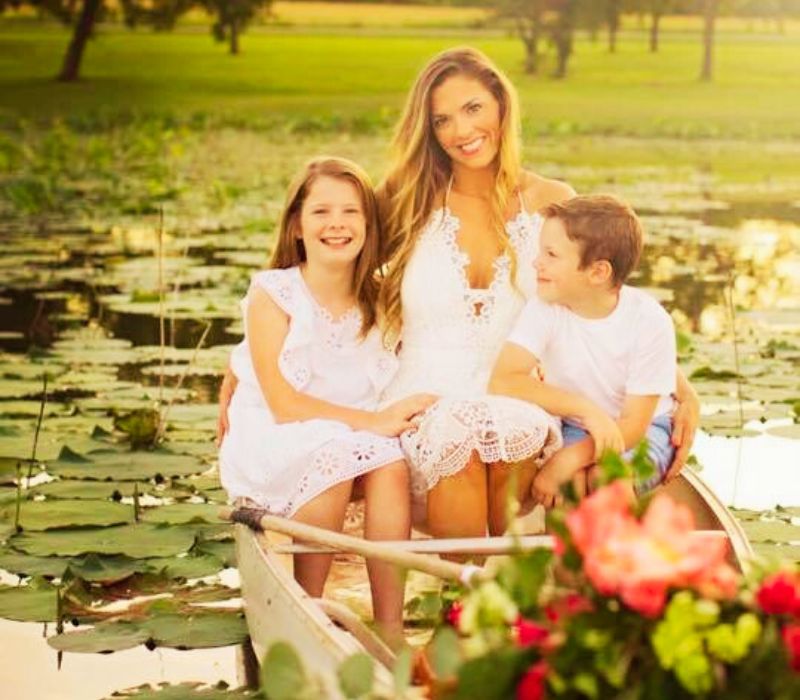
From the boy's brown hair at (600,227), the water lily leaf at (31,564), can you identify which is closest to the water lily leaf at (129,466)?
the water lily leaf at (31,564)

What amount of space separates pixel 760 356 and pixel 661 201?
31.3 feet

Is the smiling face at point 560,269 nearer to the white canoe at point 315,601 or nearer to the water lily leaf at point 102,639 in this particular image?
the white canoe at point 315,601

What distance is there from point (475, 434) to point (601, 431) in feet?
0.96

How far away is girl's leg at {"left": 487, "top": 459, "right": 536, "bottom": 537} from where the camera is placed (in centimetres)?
475

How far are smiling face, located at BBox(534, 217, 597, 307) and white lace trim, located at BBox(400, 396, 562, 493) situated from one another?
30cm

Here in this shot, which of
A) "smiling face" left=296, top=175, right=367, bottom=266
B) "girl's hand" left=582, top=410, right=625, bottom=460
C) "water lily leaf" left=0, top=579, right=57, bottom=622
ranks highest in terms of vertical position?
"smiling face" left=296, top=175, right=367, bottom=266

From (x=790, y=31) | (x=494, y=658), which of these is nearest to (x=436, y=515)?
(x=494, y=658)

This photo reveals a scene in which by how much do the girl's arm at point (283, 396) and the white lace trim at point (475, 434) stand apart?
93mm

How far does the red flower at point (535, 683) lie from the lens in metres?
2.81

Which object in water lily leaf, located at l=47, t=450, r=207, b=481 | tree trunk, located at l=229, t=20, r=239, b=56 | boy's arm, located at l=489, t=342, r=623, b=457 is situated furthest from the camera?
tree trunk, located at l=229, t=20, r=239, b=56

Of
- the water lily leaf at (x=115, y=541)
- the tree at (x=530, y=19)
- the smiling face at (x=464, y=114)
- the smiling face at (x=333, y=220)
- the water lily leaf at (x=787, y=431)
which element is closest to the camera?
the smiling face at (x=333, y=220)

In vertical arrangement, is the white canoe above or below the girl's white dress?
below

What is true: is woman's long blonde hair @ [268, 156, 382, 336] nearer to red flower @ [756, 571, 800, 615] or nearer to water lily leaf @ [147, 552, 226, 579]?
water lily leaf @ [147, 552, 226, 579]

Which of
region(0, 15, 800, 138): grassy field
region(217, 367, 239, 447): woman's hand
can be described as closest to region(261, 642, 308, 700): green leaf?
region(217, 367, 239, 447): woman's hand
